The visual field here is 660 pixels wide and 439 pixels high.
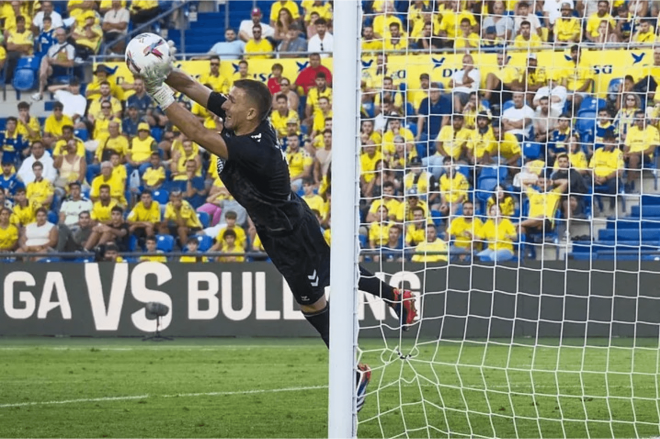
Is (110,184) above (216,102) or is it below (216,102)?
below

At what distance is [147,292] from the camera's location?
13945 mm

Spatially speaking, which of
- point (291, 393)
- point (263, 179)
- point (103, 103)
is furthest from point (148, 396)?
point (103, 103)

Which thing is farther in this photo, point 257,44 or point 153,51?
point 257,44

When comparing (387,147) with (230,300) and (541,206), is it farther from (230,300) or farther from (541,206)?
(230,300)

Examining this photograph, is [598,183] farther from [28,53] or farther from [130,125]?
[28,53]

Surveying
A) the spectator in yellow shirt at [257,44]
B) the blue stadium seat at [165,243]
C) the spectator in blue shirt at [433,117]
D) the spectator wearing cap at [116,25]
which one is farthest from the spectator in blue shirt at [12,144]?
the spectator in blue shirt at [433,117]

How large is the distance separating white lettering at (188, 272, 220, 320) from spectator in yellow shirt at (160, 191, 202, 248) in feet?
4.89

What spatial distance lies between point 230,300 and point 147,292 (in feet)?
3.54

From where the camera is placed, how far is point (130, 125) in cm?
1702

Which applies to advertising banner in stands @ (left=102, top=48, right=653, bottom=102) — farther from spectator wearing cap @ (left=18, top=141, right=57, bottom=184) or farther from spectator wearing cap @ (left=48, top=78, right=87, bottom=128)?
spectator wearing cap @ (left=18, top=141, right=57, bottom=184)

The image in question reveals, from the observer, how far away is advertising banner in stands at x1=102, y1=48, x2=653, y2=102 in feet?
34.3

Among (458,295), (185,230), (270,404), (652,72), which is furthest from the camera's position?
(185,230)

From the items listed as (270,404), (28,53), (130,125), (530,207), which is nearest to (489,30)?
(530,207)

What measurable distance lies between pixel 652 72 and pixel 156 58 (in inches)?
198
